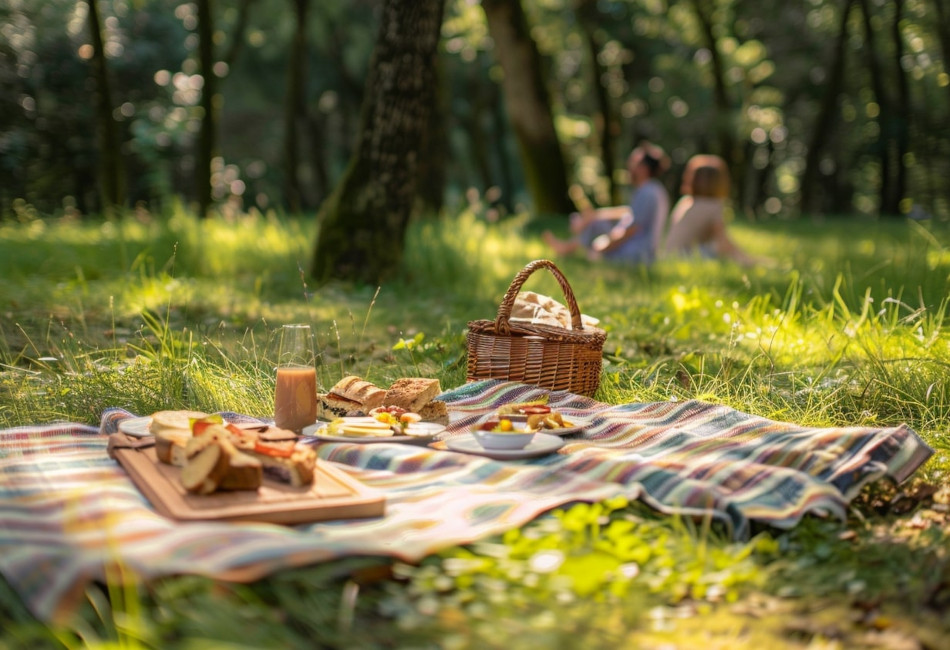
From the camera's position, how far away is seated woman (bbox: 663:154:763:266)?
10.4m

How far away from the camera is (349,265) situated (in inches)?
Answer: 337

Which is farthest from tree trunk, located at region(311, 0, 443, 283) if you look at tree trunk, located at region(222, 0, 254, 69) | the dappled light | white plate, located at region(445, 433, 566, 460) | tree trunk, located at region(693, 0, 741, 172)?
tree trunk, located at region(693, 0, 741, 172)

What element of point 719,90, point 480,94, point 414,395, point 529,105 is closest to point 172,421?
point 414,395

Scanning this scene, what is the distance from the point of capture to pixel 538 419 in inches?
→ 152

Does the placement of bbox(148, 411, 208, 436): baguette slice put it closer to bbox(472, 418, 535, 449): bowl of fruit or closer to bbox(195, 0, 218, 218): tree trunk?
bbox(472, 418, 535, 449): bowl of fruit

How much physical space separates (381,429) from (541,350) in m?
1.25

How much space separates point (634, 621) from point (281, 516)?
1.01 m

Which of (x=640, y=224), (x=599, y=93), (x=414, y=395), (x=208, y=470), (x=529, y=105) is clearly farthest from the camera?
(x=599, y=93)

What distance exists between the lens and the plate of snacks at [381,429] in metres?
3.75

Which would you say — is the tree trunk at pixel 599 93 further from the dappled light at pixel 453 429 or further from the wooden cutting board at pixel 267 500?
the wooden cutting board at pixel 267 500

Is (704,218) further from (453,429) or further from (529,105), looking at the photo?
(453,429)

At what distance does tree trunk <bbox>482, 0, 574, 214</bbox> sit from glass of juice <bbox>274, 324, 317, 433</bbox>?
37.3 ft

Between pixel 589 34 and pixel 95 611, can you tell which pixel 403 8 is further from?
pixel 589 34

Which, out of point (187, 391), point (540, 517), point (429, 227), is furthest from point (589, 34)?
point (540, 517)
